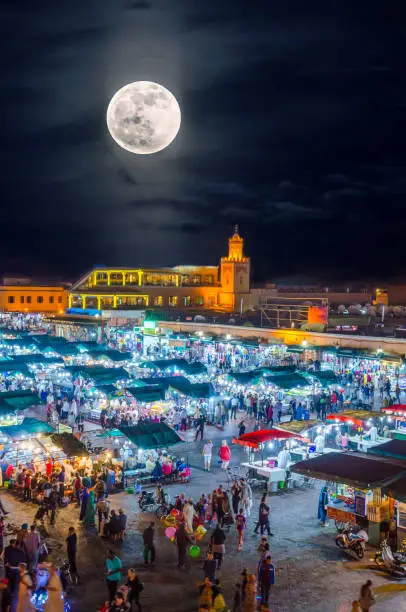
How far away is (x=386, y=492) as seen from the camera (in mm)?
9531

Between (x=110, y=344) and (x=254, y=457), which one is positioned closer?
(x=254, y=457)

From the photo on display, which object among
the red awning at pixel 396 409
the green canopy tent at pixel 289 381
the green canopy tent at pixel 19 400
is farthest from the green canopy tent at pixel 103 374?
the red awning at pixel 396 409

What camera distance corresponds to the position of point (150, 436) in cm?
1292

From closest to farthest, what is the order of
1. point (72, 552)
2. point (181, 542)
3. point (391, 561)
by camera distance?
point (72, 552) → point (391, 561) → point (181, 542)

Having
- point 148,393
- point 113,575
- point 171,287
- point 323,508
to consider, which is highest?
point 171,287

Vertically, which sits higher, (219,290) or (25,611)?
(219,290)

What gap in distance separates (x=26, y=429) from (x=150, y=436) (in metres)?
2.62

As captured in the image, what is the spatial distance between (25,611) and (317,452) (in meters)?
8.83

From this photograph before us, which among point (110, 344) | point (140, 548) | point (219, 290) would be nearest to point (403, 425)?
point (140, 548)

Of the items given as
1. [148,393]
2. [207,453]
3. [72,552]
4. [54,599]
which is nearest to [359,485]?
[72,552]

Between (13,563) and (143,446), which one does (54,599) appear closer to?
(13,563)

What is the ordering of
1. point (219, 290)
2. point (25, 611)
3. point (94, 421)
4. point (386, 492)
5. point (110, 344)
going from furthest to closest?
point (219, 290), point (110, 344), point (94, 421), point (386, 492), point (25, 611)

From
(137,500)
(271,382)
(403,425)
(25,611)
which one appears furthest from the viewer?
(271,382)

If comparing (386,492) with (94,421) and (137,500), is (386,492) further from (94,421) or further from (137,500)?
(94,421)
